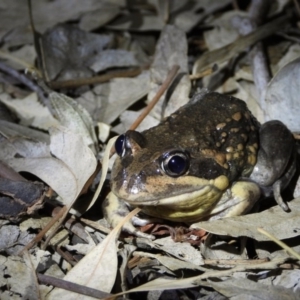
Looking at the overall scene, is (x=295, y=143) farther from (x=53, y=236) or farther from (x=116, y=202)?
(x=53, y=236)

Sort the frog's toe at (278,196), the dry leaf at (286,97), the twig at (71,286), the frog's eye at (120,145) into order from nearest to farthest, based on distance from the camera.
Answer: the twig at (71,286) < the frog's eye at (120,145) < the frog's toe at (278,196) < the dry leaf at (286,97)

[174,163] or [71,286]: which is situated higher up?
[174,163]

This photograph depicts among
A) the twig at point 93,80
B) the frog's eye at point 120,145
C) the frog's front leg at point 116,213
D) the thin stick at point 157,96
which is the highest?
the frog's eye at point 120,145

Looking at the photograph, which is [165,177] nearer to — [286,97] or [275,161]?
[275,161]

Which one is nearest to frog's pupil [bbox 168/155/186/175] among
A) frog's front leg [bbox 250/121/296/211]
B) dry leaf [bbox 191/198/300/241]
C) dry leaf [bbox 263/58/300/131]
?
dry leaf [bbox 191/198/300/241]

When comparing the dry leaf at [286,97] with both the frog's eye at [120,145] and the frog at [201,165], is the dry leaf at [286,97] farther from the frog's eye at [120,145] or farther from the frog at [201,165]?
the frog's eye at [120,145]

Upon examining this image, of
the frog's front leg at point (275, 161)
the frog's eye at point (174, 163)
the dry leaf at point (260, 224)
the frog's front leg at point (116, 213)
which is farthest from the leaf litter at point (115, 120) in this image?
the frog's eye at point (174, 163)

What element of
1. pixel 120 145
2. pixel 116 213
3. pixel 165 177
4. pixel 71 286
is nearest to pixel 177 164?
pixel 165 177

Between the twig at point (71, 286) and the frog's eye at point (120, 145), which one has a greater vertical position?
the frog's eye at point (120, 145)
